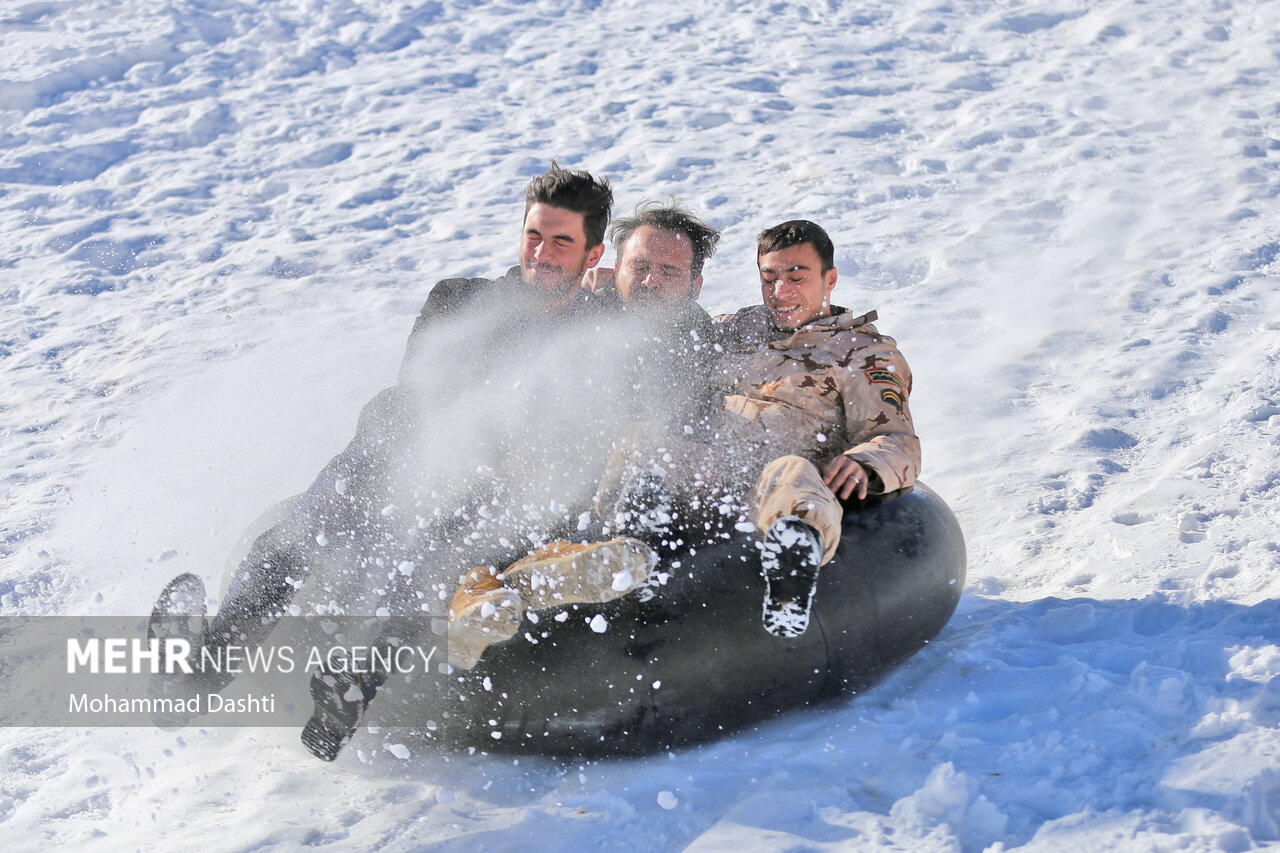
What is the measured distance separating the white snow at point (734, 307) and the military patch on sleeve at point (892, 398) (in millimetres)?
705

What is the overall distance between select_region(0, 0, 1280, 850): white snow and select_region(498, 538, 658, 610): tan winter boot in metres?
0.48

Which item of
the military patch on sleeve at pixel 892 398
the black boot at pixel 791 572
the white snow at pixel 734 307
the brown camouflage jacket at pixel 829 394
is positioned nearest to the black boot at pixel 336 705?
the white snow at pixel 734 307

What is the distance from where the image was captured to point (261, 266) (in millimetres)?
6645

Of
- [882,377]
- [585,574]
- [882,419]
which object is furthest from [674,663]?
[882,377]

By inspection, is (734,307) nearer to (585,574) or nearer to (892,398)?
(892,398)

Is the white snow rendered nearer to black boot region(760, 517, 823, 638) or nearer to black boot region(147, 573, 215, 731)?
black boot region(147, 573, 215, 731)

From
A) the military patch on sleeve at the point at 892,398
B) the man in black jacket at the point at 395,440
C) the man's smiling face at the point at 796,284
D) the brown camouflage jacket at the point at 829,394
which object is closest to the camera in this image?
the man in black jacket at the point at 395,440

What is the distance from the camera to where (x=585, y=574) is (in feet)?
8.27

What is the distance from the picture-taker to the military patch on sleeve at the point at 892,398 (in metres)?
3.04

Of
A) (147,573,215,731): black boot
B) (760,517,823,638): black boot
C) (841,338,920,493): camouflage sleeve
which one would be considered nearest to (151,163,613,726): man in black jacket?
(147,573,215,731): black boot

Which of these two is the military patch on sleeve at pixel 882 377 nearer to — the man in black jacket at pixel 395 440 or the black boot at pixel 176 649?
the man in black jacket at pixel 395 440

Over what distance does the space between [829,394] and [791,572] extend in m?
0.86

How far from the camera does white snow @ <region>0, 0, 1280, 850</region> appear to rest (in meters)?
2.54

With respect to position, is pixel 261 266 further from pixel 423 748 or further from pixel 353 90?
pixel 423 748
